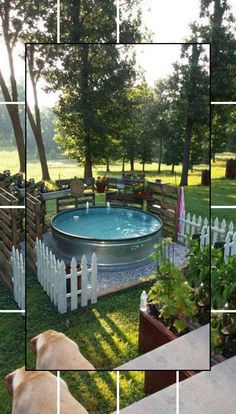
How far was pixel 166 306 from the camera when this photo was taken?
2.32 m

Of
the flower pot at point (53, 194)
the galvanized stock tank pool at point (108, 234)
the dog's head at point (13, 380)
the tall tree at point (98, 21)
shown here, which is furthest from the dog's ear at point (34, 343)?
the tall tree at point (98, 21)

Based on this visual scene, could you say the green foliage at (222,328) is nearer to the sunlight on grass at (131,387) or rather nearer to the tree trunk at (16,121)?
the sunlight on grass at (131,387)

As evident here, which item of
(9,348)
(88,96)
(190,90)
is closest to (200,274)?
(190,90)

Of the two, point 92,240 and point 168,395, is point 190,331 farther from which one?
point 92,240

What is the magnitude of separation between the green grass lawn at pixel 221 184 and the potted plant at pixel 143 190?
435mm

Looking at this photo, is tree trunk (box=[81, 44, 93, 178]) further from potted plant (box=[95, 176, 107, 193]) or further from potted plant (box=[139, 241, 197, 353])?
potted plant (box=[139, 241, 197, 353])

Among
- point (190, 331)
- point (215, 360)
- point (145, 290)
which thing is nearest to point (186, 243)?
point (145, 290)

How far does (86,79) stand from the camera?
2061mm

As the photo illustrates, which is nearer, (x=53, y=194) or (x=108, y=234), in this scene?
(x=53, y=194)

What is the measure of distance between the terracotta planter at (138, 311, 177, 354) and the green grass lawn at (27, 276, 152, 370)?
0.04 metres

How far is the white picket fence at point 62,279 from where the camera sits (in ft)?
7.53

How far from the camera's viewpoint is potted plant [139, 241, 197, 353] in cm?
224

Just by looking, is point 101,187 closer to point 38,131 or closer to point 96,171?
point 96,171

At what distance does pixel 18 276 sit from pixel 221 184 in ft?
5.44
